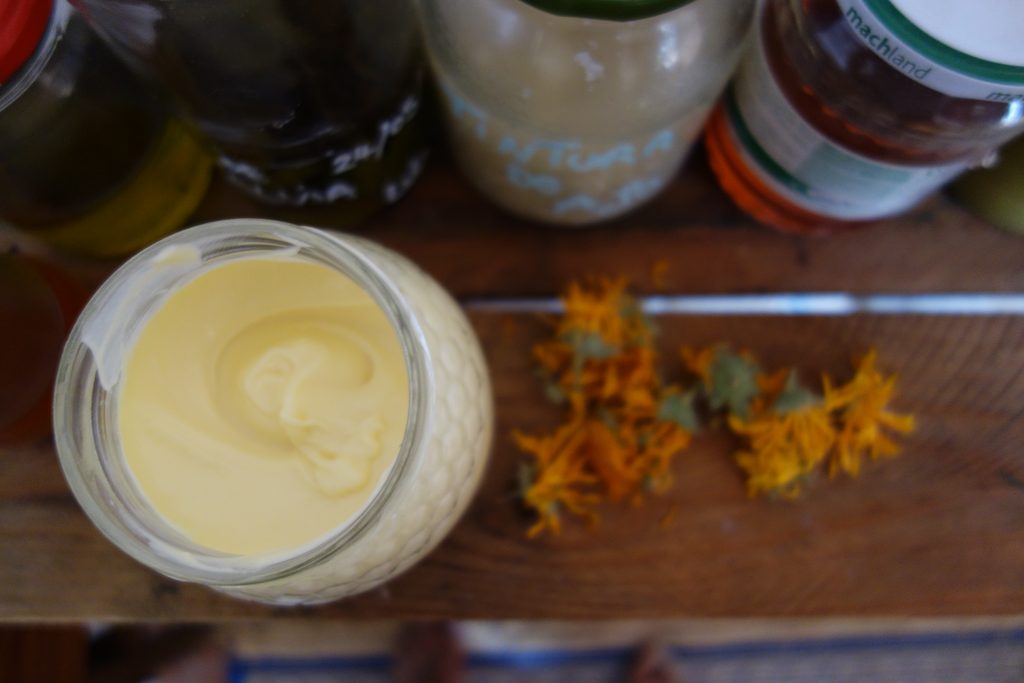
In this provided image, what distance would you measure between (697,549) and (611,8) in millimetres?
287

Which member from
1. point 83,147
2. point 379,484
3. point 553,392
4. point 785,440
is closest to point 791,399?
point 785,440

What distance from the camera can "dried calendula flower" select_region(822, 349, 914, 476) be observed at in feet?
1.42

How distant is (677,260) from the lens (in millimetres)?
460

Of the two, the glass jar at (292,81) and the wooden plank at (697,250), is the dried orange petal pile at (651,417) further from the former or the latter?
the glass jar at (292,81)

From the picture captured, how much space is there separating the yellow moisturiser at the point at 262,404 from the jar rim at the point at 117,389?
0.03 feet

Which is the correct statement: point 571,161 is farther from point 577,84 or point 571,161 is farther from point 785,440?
point 785,440

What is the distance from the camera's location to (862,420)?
1.42 ft

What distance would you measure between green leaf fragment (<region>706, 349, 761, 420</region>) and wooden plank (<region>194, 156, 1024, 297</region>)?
51 millimetres

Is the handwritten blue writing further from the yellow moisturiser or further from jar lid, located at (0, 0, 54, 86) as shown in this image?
jar lid, located at (0, 0, 54, 86)

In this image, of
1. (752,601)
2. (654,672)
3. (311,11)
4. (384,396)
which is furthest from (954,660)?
(311,11)

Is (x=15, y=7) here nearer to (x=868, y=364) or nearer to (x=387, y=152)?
(x=387, y=152)

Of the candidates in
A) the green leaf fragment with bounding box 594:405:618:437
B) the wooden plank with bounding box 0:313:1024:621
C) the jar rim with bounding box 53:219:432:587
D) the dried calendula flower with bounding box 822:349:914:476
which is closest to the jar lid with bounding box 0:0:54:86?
the jar rim with bounding box 53:219:432:587

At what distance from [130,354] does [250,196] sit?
14cm

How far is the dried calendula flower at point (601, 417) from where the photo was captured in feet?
1.38
